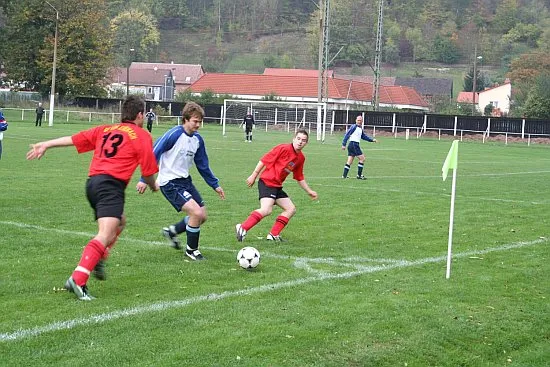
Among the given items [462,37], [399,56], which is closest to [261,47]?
[399,56]

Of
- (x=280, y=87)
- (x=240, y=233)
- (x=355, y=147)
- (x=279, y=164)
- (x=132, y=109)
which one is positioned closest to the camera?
(x=132, y=109)

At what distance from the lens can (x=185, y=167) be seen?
9836 mm

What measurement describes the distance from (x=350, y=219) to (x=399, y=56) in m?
131

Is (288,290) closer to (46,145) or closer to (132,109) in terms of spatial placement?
(132,109)

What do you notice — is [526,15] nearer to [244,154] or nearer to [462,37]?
[462,37]

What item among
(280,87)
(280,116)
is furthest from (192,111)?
(280,87)

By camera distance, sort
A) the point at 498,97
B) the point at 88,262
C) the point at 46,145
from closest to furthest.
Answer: the point at 88,262 < the point at 46,145 < the point at 498,97

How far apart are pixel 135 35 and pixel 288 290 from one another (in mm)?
127312

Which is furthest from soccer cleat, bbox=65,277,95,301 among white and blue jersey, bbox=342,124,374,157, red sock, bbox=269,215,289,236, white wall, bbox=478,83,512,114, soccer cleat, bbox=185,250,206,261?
white wall, bbox=478,83,512,114

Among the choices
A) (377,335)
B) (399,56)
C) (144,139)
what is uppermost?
(399,56)

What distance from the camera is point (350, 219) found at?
13617 millimetres

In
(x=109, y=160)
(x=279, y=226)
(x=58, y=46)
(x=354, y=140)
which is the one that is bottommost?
(x=279, y=226)

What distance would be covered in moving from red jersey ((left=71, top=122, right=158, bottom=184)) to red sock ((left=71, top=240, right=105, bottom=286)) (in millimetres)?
671

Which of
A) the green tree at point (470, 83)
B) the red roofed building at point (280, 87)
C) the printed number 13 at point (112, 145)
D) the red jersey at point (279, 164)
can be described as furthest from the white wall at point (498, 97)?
the printed number 13 at point (112, 145)
